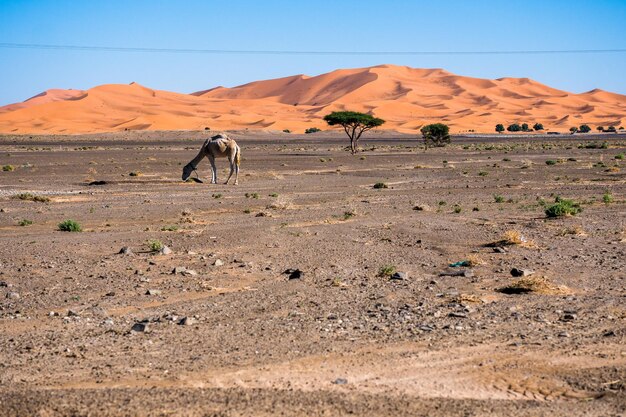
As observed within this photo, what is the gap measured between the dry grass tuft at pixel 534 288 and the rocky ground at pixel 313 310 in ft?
0.11

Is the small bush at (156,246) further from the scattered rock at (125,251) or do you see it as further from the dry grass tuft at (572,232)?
the dry grass tuft at (572,232)

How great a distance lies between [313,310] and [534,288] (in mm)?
3473

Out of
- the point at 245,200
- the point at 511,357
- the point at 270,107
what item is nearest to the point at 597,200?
the point at 245,200

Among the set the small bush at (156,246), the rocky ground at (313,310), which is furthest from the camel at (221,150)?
the small bush at (156,246)

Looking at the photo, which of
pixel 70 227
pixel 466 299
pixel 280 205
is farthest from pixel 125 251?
pixel 280 205

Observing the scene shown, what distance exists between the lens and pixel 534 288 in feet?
41.2

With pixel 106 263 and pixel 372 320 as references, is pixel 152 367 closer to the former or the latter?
pixel 372 320

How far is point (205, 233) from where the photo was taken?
18875mm

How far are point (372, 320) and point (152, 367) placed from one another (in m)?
3.20

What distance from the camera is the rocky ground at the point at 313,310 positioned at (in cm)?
793

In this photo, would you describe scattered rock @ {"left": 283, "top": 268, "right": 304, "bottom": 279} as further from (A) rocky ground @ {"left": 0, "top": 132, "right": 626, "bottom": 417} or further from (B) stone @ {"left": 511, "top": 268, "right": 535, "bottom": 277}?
(B) stone @ {"left": 511, "top": 268, "right": 535, "bottom": 277}

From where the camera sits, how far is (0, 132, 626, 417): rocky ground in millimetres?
7930

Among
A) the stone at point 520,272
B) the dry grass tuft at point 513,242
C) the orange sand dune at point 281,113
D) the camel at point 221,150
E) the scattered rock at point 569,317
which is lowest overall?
the scattered rock at point 569,317

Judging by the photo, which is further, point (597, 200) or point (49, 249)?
point (597, 200)
